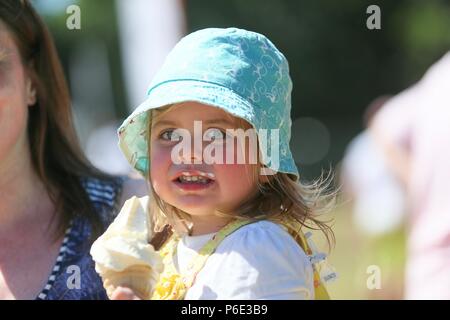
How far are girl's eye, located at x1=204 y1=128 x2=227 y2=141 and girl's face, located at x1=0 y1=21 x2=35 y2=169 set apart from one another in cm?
80

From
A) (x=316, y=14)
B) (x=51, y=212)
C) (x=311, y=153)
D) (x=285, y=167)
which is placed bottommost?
(x=311, y=153)

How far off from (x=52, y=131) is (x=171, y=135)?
0.84 metres

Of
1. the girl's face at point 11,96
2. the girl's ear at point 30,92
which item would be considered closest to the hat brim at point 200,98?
the girl's face at point 11,96

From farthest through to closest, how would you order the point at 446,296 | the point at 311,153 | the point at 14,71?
the point at 311,153 < the point at 14,71 < the point at 446,296

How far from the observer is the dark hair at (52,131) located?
3049mm

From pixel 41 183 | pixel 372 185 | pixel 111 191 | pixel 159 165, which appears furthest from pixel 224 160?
pixel 372 185

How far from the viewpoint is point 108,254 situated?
232cm

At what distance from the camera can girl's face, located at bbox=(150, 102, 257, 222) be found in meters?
2.35

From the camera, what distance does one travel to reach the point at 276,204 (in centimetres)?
244

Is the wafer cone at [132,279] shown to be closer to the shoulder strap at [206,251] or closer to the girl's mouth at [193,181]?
the shoulder strap at [206,251]

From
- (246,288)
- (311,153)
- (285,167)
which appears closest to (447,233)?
(285,167)

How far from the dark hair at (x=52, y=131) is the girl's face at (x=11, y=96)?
4 centimetres

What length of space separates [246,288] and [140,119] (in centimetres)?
60

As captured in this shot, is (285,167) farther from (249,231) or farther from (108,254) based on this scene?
(108,254)
